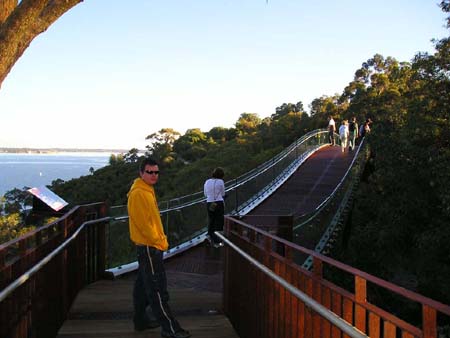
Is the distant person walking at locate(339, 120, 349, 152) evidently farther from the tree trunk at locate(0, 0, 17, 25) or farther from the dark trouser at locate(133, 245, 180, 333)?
the dark trouser at locate(133, 245, 180, 333)

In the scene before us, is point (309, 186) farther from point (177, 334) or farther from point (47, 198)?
point (177, 334)

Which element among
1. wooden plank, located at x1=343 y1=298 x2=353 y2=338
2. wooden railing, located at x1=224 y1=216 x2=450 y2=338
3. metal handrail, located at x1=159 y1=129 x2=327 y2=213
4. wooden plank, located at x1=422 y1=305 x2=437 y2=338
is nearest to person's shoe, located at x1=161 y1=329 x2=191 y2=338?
wooden railing, located at x1=224 y1=216 x2=450 y2=338

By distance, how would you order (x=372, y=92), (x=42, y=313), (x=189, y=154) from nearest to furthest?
(x=42, y=313) < (x=372, y=92) < (x=189, y=154)

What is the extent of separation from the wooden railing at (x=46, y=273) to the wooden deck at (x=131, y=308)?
0.59ft

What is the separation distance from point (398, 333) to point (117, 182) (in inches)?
2498

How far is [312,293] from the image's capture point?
327cm

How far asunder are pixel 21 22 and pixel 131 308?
12.3 feet

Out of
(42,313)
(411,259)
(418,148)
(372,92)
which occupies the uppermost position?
(372,92)

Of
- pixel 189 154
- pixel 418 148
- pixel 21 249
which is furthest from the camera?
pixel 189 154

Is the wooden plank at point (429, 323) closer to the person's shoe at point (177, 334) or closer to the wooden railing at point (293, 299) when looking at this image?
the wooden railing at point (293, 299)

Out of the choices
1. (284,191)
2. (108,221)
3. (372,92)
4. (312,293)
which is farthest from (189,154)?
(312,293)

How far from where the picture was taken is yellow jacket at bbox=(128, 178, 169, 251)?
466 cm

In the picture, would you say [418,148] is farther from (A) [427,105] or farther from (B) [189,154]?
(B) [189,154]

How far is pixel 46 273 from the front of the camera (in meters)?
4.48
